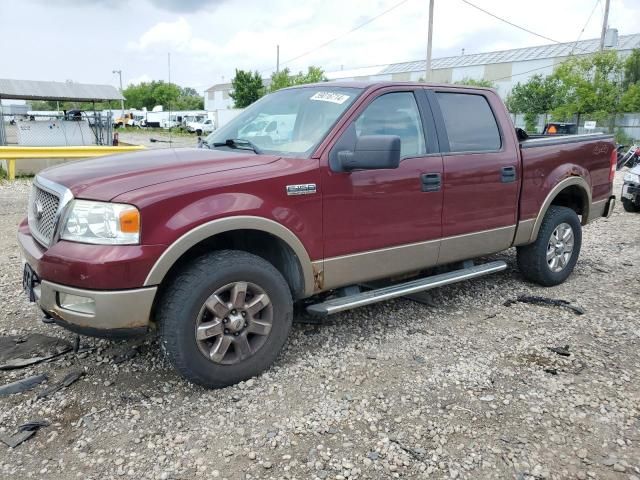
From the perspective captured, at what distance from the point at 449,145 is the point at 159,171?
7.48 feet

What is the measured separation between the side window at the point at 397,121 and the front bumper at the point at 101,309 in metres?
1.86

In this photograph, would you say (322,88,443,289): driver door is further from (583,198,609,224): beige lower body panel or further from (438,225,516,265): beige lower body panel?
(583,198,609,224): beige lower body panel

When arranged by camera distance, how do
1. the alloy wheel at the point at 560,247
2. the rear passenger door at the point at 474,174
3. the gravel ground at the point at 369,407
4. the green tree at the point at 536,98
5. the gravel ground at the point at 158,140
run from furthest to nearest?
the green tree at the point at 536,98, the gravel ground at the point at 158,140, the alloy wheel at the point at 560,247, the rear passenger door at the point at 474,174, the gravel ground at the point at 369,407

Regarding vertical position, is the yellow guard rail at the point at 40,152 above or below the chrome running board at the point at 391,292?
above

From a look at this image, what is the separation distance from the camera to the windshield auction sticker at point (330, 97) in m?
3.79

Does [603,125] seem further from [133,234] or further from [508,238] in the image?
[133,234]

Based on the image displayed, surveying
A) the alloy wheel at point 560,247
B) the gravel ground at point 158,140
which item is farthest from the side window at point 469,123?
the gravel ground at point 158,140

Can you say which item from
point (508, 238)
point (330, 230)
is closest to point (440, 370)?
point (330, 230)

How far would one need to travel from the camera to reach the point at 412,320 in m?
4.42

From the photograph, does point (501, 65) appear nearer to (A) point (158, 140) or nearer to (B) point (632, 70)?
(B) point (632, 70)

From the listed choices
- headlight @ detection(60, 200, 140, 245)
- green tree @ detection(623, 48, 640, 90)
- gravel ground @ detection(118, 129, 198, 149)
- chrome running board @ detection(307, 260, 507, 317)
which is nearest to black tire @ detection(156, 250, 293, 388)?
chrome running board @ detection(307, 260, 507, 317)

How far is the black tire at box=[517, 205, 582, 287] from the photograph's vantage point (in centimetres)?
509

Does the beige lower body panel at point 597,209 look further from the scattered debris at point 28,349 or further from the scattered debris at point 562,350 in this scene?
the scattered debris at point 28,349

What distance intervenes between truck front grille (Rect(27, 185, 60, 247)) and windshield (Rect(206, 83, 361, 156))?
124 centimetres
